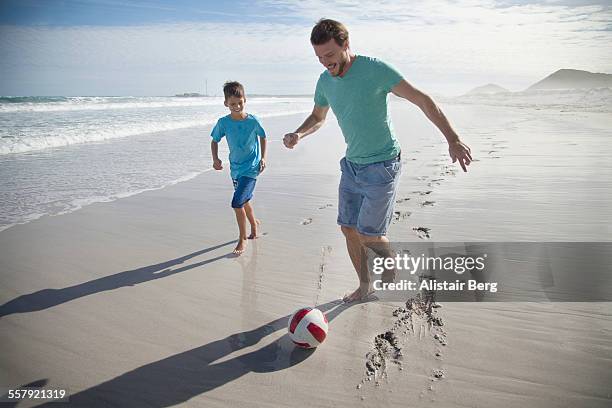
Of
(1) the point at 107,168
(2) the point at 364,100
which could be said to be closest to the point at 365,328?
(2) the point at 364,100

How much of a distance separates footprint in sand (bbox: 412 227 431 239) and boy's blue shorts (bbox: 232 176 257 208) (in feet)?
6.19

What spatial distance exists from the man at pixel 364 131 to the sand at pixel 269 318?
2.06 ft

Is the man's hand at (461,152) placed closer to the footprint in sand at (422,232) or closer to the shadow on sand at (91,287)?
the footprint in sand at (422,232)

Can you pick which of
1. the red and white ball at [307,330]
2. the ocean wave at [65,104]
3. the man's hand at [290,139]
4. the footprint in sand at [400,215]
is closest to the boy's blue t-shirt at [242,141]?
the man's hand at [290,139]

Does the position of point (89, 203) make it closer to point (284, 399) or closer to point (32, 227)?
point (32, 227)

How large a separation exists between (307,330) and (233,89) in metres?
2.80

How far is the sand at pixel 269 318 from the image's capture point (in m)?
2.25

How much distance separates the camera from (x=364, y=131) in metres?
2.88

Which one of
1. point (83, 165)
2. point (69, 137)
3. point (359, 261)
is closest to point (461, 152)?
point (359, 261)

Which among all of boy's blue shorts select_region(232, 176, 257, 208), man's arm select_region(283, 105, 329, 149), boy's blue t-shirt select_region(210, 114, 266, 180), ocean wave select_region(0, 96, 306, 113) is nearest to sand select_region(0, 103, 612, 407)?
boy's blue shorts select_region(232, 176, 257, 208)

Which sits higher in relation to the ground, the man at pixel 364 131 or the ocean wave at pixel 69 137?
the ocean wave at pixel 69 137

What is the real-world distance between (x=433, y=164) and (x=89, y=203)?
6054 millimetres

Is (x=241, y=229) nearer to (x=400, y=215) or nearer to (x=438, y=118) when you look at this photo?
(x=400, y=215)

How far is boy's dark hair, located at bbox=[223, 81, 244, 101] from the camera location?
14.2 feet
